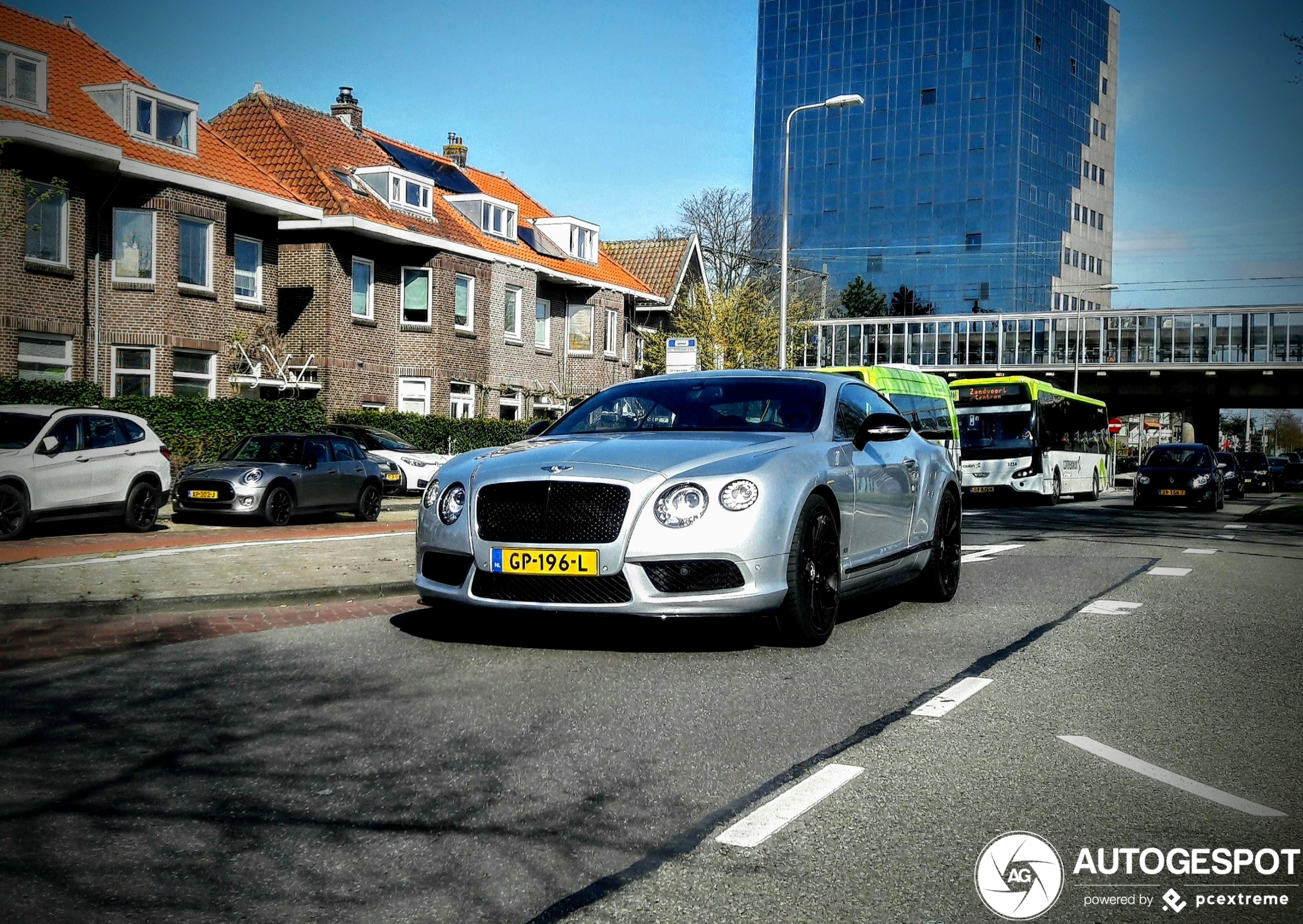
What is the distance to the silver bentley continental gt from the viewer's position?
636 cm

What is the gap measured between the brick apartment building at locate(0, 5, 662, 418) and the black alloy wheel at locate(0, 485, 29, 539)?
19.4 feet

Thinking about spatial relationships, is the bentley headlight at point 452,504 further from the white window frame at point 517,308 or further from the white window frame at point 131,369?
the white window frame at point 517,308

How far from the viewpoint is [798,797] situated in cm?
412

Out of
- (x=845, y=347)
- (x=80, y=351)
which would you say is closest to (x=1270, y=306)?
(x=845, y=347)

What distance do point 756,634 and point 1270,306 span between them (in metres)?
72.8

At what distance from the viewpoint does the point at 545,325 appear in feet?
139

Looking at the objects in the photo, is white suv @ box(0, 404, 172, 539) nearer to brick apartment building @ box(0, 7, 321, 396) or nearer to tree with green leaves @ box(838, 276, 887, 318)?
brick apartment building @ box(0, 7, 321, 396)

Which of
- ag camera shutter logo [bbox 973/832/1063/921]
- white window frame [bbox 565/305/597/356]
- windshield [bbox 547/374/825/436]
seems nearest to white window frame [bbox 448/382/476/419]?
white window frame [bbox 565/305/597/356]

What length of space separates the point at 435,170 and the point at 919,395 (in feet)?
73.1

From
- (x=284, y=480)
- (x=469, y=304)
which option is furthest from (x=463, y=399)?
(x=284, y=480)

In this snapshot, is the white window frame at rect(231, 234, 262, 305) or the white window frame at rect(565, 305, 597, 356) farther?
the white window frame at rect(565, 305, 597, 356)

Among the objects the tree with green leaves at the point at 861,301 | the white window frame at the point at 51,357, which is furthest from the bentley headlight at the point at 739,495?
the tree with green leaves at the point at 861,301

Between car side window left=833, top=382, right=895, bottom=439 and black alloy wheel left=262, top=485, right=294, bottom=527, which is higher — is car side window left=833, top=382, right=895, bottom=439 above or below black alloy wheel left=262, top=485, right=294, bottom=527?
above
